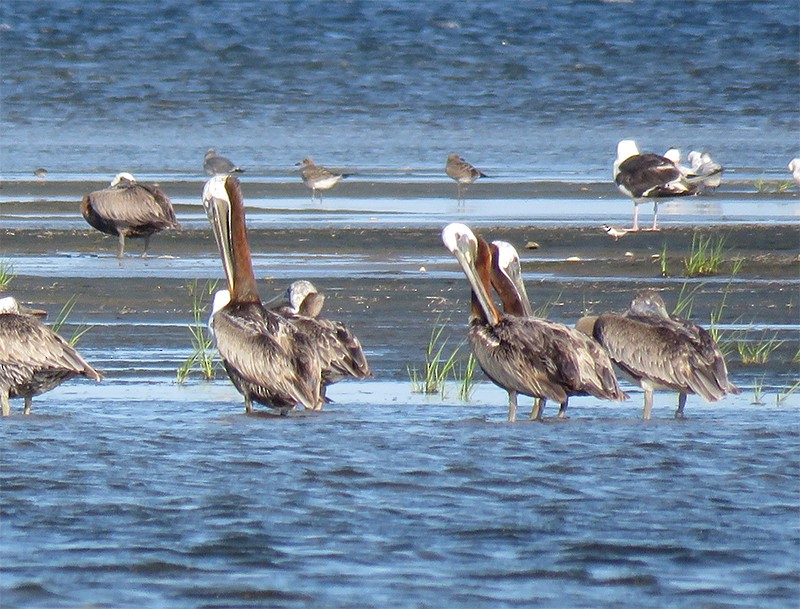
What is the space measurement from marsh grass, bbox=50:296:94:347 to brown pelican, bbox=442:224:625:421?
2.31m

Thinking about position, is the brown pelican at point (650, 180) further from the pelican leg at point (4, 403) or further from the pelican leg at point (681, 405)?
the pelican leg at point (4, 403)

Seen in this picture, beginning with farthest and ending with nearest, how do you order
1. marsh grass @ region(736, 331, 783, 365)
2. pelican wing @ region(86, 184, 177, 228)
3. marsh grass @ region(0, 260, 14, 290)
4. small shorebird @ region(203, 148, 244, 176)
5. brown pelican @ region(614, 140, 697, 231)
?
1. small shorebird @ region(203, 148, 244, 176)
2. brown pelican @ region(614, 140, 697, 231)
3. pelican wing @ region(86, 184, 177, 228)
4. marsh grass @ region(0, 260, 14, 290)
5. marsh grass @ region(736, 331, 783, 365)

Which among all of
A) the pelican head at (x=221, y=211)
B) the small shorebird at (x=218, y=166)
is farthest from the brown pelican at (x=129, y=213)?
the small shorebird at (x=218, y=166)

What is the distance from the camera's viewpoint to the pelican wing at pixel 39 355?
7.32 m

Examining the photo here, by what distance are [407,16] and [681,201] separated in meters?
30.8

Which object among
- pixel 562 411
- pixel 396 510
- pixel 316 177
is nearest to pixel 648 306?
pixel 562 411

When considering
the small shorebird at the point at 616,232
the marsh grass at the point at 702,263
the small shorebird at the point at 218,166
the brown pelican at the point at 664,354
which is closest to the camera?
the brown pelican at the point at 664,354

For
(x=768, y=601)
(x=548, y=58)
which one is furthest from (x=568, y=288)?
(x=548, y=58)

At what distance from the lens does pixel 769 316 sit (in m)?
10.0

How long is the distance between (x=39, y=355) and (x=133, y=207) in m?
6.14

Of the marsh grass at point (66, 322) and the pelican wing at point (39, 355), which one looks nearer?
the pelican wing at point (39, 355)

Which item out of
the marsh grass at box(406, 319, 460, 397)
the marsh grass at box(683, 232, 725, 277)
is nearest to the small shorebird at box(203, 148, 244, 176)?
the marsh grass at box(683, 232, 725, 277)

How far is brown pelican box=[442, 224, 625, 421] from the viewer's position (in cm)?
700

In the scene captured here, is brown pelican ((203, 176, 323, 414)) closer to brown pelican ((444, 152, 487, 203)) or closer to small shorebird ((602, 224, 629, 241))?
small shorebird ((602, 224, 629, 241))
